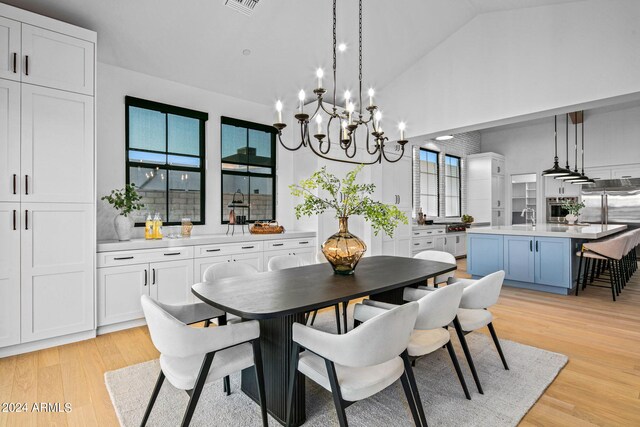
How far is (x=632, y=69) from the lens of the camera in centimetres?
356

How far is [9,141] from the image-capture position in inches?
111

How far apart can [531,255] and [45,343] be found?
Answer: 5.91 m

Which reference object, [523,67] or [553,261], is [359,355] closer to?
[523,67]

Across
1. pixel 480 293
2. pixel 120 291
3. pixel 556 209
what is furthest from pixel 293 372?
pixel 556 209

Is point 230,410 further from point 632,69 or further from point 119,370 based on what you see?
point 632,69

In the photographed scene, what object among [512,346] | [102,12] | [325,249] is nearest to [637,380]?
[512,346]

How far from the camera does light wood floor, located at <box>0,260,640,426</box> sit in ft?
6.68

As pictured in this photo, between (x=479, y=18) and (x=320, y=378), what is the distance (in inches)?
202

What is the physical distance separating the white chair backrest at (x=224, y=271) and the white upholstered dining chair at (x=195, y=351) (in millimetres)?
872

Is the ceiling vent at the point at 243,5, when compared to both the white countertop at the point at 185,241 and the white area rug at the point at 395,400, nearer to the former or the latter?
the white countertop at the point at 185,241

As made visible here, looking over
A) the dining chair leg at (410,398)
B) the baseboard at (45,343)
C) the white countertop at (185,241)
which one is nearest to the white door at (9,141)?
the white countertop at (185,241)

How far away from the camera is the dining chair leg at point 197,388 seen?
5.21ft

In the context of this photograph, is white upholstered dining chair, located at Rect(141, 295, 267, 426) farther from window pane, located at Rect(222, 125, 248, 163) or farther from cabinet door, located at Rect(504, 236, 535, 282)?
cabinet door, located at Rect(504, 236, 535, 282)

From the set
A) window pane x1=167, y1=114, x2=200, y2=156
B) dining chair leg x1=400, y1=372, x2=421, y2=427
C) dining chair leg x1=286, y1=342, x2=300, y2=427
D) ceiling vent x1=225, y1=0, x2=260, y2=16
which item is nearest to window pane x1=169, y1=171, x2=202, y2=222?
window pane x1=167, y1=114, x2=200, y2=156
